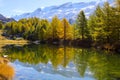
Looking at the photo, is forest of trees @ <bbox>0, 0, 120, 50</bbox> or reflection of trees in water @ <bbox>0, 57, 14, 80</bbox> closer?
reflection of trees in water @ <bbox>0, 57, 14, 80</bbox>

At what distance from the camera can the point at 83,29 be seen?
94000mm

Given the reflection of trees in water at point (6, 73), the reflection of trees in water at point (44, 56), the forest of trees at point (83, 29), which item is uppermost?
the forest of trees at point (83, 29)

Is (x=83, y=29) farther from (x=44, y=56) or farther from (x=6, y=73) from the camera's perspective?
(x=6, y=73)

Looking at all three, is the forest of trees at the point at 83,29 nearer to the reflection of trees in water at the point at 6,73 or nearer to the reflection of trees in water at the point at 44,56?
the reflection of trees in water at the point at 44,56

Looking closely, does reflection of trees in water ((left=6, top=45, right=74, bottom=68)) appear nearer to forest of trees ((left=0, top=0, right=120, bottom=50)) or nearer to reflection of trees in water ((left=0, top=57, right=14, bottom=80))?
reflection of trees in water ((left=0, top=57, right=14, bottom=80))

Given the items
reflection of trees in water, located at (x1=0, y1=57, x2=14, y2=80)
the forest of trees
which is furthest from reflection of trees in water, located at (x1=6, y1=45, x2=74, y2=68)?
the forest of trees

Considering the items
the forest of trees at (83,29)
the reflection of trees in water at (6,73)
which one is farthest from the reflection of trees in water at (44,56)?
the forest of trees at (83,29)

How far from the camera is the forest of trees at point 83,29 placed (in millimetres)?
66000

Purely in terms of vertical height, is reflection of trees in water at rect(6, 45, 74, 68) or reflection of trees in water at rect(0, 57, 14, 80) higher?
reflection of trees in water at rect(0, 57, 14, 80)

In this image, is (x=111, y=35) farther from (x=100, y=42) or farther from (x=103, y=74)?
(x=103, y=74)

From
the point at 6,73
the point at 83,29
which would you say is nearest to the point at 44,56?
the point at 6,73

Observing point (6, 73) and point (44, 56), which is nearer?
point (6, 73)

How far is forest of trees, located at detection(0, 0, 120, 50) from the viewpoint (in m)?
→ 66.0

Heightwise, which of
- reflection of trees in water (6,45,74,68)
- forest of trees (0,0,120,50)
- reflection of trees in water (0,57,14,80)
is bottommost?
reflection of trees in water (6,45,74,68)
